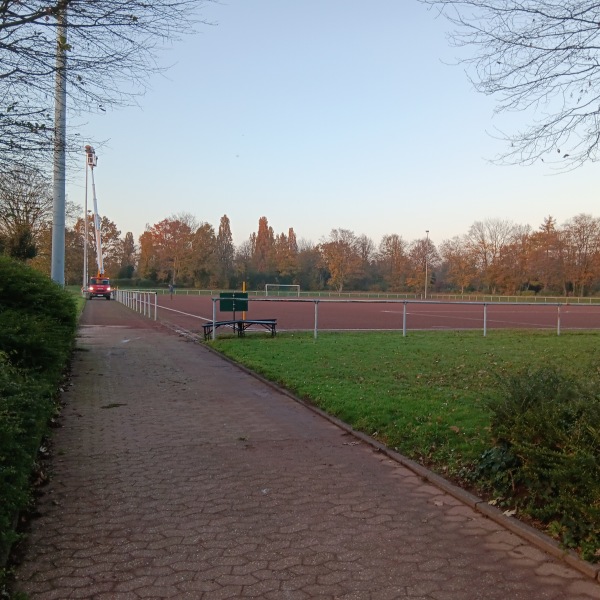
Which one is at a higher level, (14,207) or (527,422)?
(14,207)

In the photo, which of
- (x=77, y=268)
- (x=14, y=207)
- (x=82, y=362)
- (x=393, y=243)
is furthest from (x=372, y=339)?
(x=393, y=243)

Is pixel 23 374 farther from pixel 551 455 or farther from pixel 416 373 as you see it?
pixel 416 373

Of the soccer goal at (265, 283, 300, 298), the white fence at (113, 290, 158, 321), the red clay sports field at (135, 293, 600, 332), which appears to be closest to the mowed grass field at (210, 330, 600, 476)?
the red clay sports field at (135, 293, 600, 332)

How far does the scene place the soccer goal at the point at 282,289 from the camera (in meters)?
85.2

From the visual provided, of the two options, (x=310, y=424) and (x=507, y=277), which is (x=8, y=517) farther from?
(x=507, y=277)

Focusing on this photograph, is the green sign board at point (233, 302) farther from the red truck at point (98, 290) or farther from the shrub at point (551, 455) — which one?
the red truck at point (98, 290)

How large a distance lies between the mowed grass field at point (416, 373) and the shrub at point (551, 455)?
0.42 meters

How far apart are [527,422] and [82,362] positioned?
958 cm

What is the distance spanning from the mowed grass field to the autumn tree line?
5861 cm

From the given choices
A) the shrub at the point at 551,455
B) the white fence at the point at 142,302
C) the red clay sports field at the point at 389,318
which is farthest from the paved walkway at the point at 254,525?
→ the white fence at the point at 142,302

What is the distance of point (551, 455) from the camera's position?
393 cm

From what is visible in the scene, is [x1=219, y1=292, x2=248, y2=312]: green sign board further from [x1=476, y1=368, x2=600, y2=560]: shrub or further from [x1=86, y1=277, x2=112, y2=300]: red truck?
[x1=86, y1=277, x2=112, y2=300]: red truck

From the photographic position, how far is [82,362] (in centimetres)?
1185

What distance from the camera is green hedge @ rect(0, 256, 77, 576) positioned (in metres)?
3.46
